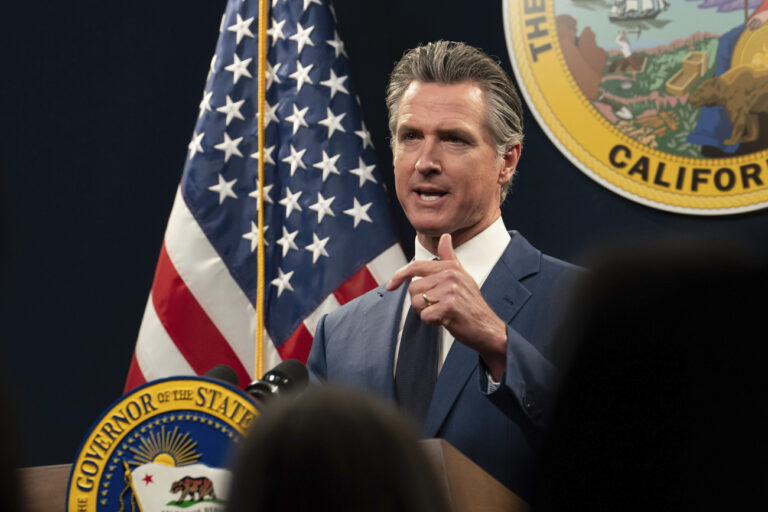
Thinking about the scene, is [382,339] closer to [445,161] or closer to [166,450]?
[445,161]

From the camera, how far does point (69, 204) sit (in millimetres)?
3562

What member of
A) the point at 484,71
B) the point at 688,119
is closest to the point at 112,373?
the point at 484,71

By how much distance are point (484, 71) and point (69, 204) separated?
1923 millimetres

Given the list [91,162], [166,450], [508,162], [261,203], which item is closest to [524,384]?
[166,450]

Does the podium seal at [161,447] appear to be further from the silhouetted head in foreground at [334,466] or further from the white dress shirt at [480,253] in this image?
the white dress shirt at [480,253]

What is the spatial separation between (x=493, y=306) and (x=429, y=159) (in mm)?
384

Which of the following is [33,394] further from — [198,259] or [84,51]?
[84,51]

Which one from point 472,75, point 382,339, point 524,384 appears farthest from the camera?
point 472,75

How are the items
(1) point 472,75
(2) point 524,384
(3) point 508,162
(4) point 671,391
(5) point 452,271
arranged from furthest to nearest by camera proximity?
(3) point 508,162 < (1) point 472,75 < (5) point 452,271 < (2) point 524,384 < (4) point 671,391

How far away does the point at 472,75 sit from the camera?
2271 mm

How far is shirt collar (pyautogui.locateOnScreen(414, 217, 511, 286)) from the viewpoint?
2.21 meters

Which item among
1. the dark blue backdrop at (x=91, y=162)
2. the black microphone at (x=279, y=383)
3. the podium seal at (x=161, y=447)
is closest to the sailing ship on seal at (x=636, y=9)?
the dark blue backdrop at (x=91, y=162)

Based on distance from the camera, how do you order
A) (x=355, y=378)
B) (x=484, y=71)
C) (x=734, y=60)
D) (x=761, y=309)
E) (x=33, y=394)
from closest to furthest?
(x=761, y=309) → (x=355, y=378) → (x=484, y=71) → (x=734, y=60) → (x=33, y=394)

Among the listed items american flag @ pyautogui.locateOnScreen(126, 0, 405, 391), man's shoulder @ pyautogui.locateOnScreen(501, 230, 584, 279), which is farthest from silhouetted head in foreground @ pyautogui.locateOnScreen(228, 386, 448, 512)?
american flag @ pyautogui.locateOnScreen(126, 0, 405, 391)
